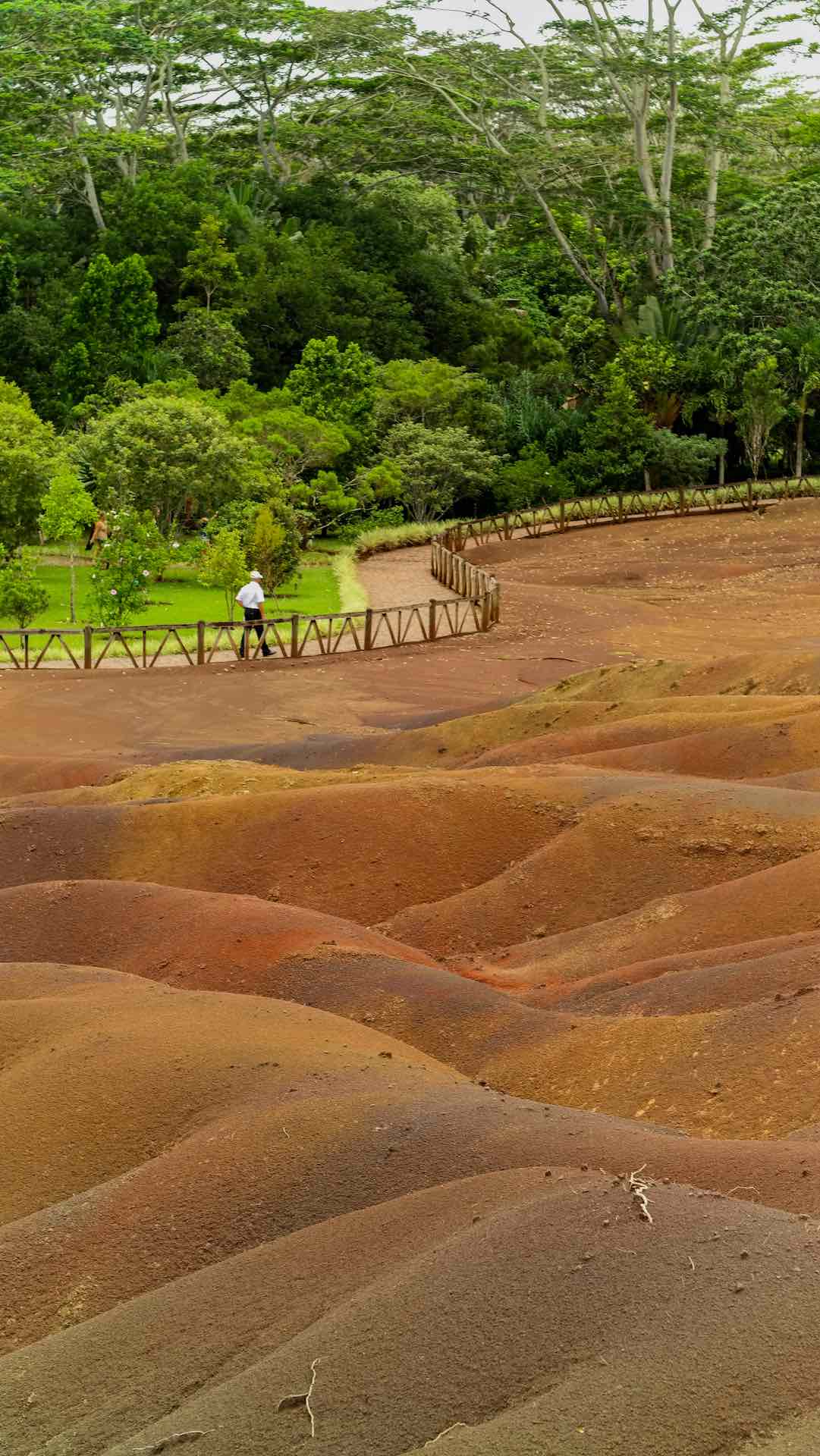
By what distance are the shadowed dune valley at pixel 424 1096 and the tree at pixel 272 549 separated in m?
14.8

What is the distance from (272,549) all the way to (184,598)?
3203 millimetres

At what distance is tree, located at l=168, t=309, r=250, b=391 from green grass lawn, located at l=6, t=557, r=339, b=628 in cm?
1406

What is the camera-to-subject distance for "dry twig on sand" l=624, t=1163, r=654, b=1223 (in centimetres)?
669

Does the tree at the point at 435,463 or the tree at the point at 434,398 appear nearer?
the tree at the point at 435,463

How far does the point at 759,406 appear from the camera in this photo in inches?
2164

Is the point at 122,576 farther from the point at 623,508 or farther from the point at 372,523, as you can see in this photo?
the point at 623,508

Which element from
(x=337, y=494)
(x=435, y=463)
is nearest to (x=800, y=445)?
(x=435, y=463)

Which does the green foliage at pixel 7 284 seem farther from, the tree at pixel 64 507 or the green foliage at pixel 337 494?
the tree at pixel 64 507

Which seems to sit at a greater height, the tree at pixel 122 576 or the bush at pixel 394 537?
the tree at pixel 122 576

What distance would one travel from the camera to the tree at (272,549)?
36594mm

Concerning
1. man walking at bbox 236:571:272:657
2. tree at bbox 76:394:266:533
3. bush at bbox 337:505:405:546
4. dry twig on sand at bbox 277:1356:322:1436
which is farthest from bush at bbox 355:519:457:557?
dry twig on sand at bbox 277:1356:322:1436

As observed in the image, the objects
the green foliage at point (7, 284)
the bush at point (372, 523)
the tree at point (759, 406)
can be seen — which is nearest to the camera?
the bush at point (372, 523)

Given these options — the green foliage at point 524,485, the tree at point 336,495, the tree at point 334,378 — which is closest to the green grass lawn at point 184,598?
the tree at point 336,495

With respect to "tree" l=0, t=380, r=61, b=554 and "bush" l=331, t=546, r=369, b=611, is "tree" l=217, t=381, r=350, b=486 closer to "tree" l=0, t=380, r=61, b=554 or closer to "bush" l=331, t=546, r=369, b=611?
"bush" l=331, t=546, r=369, b=611
